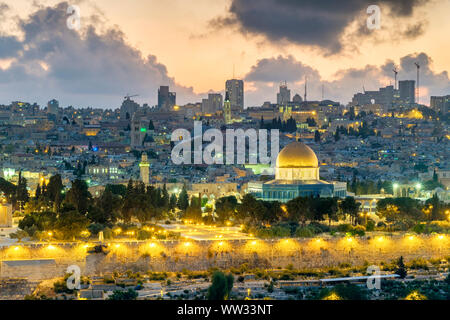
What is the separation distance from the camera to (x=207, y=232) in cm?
3472

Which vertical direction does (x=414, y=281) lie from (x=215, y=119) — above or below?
below

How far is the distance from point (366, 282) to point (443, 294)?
2.43 m

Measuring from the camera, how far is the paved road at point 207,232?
3294cm

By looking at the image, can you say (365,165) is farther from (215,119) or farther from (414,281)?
(414,281)

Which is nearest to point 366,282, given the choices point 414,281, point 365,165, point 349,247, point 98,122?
point 414,281

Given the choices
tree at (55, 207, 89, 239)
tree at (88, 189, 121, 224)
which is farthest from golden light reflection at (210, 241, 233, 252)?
tree at (88, 189, 121, 224)

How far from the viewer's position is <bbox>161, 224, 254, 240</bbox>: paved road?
32.9 metres

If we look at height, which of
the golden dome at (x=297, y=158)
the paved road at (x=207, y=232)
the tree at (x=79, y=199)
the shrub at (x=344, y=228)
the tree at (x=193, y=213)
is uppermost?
the golden dome at (x=297, y=158)

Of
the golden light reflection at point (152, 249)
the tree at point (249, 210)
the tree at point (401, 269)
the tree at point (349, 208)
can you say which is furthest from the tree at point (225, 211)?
the tree at point (401, 269)

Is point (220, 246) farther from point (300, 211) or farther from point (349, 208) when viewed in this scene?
point (349, 208)

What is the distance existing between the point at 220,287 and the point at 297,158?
64.5 feet

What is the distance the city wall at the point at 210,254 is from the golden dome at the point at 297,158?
12072 millimetres

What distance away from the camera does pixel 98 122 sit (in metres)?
113

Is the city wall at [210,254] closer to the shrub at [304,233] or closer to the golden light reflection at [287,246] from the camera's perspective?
the golden light reflection at [287,246]
